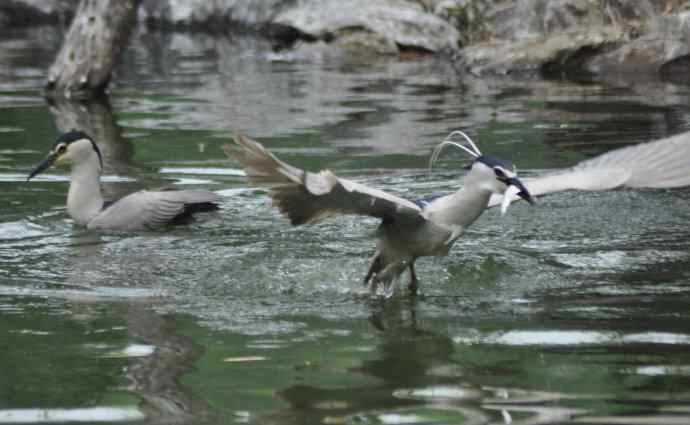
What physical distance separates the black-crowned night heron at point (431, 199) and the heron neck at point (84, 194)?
2.38 metres

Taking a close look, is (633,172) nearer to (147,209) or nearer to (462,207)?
(462,207)

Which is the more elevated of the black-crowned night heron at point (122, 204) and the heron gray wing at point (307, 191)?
the heron gray wing at point (307, 191)

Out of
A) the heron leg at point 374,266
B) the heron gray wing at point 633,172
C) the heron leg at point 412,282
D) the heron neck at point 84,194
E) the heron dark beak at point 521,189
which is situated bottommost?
the heron leg at point 412,282

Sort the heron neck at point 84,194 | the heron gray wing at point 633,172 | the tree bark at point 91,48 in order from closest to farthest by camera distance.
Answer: the heron gray wing at point 633,172, the heron neck at point 84,194, the tree bark at point 91,48

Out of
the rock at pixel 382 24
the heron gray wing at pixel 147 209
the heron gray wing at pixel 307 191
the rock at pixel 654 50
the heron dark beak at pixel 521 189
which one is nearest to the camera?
the heron gray wing at pixel 307 191

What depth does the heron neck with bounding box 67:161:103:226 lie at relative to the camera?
865 cm

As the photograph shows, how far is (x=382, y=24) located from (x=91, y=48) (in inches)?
245

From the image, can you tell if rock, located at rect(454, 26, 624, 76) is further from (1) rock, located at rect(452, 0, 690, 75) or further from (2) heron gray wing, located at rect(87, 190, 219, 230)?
(2) heron gray wing, located at rect(87, 190, 219, 230)

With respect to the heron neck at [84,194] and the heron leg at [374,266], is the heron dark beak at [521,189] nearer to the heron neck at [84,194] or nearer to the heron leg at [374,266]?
the heron leg at [374,266]

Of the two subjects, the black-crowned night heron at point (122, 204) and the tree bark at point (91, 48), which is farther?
the tree bark at point (91, 48)

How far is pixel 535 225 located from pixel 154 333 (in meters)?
3.18

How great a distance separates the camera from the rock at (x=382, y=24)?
19.0 m

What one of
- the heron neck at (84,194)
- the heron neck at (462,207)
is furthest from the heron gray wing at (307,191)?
the heron neck at (84,194)

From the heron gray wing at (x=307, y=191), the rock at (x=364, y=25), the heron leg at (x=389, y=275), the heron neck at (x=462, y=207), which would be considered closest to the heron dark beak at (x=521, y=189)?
the heron neck at (x=462, y=207)
